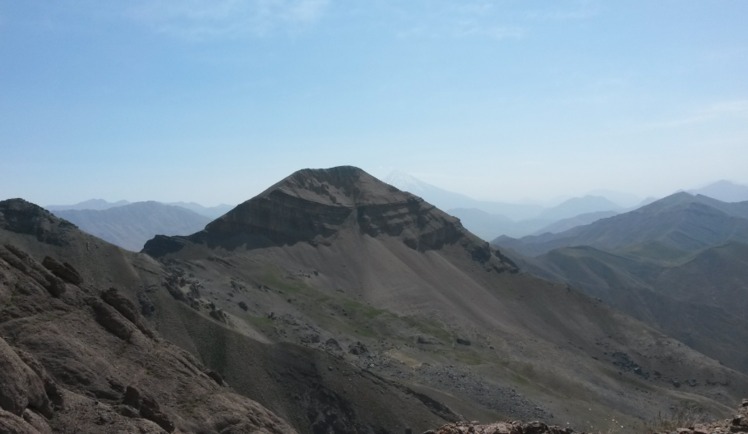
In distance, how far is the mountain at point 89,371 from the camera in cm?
2144

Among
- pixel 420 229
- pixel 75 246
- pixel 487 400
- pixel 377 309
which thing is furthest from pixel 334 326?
pixel 420 229

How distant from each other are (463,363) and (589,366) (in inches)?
1185

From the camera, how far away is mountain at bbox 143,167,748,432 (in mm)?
73312

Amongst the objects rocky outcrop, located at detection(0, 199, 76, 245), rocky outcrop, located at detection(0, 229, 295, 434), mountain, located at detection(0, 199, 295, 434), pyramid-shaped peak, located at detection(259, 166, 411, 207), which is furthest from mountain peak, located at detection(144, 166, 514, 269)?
rocky outcrop, located at detection(0, 229, 295, 434)

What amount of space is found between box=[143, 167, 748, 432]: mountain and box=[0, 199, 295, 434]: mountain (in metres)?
32.2

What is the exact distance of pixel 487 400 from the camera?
3462 inches

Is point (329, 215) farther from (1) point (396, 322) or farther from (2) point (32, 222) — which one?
(2) point (32, 222)

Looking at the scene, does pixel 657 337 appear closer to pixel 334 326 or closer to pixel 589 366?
pixel 589 366

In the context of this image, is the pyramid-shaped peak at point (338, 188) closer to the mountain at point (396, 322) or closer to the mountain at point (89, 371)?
the mountain at point (396, 322)

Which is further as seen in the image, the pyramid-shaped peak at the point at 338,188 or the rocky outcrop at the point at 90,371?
the pyramid-shaped peak at the point at 338,188

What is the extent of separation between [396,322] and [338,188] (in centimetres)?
6484

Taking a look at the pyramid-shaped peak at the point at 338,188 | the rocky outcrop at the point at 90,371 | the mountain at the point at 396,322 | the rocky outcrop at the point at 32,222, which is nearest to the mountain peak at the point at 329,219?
the pyramid-shaped peak at the point at 338,188

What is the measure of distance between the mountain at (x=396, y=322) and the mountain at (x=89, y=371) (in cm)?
3217

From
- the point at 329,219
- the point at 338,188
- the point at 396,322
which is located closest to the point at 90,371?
the point at 396,322
